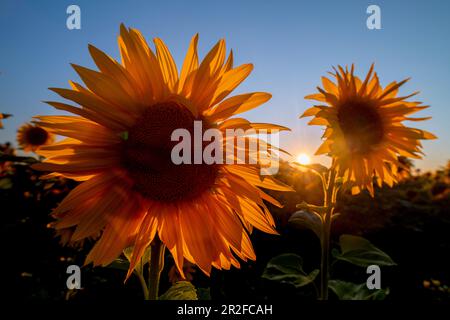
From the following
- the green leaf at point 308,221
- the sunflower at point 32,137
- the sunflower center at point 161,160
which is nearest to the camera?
the sunflower center at point 161,160

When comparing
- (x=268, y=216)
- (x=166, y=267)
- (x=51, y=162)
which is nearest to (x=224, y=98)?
(x=268, y=216)

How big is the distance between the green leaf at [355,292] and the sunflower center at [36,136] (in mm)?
6008

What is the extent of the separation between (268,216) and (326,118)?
867 millimetres

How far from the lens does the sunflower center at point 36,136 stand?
21.1 feet

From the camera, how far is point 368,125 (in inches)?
85.7

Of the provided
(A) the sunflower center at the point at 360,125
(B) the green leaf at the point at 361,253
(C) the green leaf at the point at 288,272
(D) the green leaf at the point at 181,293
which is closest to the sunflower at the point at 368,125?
(A) the sunflower center at the point at 360,125

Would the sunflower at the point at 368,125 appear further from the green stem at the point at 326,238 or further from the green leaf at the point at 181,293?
the green leaf at the point at 181,293

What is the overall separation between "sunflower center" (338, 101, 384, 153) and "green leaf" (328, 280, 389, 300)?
2.83 ft

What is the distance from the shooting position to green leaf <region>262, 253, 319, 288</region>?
1.88 m

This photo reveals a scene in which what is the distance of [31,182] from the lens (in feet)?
8.74

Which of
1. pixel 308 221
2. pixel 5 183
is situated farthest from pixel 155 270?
pixel 5 183

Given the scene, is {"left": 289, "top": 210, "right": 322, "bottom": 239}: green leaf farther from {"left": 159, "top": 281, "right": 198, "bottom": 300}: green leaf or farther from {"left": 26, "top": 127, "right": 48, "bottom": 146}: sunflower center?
{"left": 26, "top": 127, "right": 48, "bottom": 146}: sunflower center

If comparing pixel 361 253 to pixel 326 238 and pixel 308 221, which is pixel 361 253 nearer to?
pixel 326 238

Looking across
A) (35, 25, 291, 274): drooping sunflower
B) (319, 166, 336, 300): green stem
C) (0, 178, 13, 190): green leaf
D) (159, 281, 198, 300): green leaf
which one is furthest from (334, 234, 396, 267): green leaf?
(0, 178, 13, 190): green leaf
